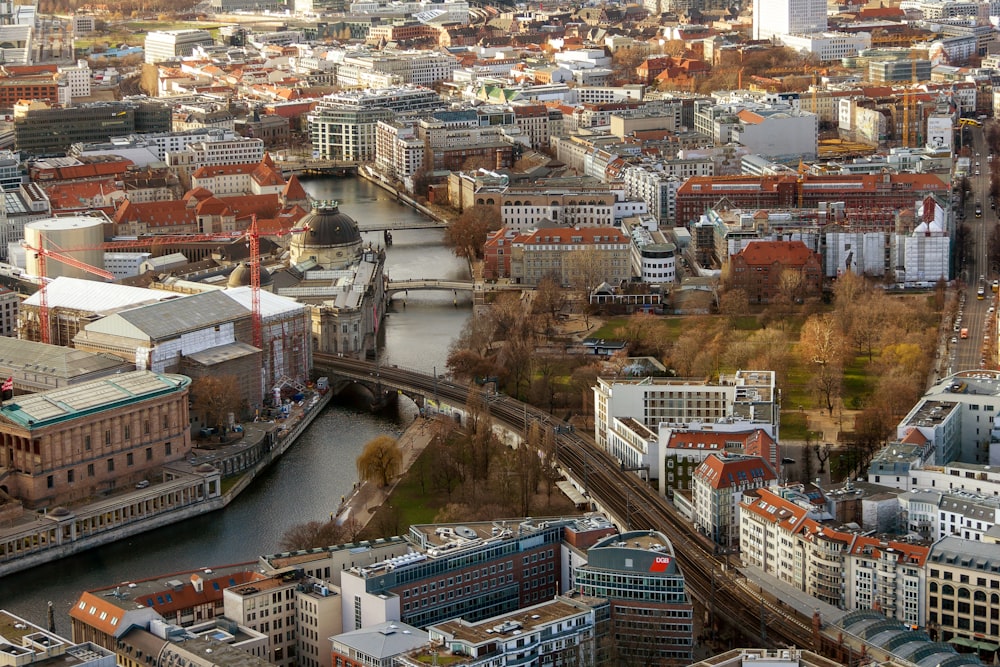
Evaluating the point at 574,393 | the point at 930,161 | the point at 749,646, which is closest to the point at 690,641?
the point at 749,646

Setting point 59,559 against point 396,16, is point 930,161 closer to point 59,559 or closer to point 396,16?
point 59,559

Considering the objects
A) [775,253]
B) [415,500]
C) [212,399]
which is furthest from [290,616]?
[775,253]

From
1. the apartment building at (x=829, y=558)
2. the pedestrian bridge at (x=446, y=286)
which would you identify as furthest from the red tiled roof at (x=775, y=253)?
the apartment building at (x=829, y=558)

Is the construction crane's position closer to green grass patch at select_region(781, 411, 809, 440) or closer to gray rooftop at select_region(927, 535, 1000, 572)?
green grass patch at select_region(781, 411, 809, 440)

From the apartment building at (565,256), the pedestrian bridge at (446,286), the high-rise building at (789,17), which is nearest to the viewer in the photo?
the apartment building at (565,256)

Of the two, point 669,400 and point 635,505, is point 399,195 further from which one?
point 635,505

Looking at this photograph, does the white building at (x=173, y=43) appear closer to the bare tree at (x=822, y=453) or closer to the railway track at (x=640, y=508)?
the railway track at (x=640, y=508)

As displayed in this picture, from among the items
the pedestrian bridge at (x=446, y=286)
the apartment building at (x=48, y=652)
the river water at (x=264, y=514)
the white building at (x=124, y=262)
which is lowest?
the river water at (x=264, y=514)
